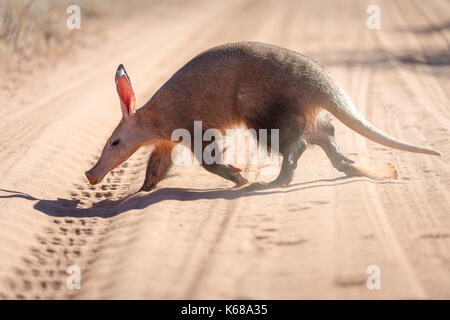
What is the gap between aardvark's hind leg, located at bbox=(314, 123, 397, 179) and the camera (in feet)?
17.8

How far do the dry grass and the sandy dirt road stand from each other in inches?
72.8

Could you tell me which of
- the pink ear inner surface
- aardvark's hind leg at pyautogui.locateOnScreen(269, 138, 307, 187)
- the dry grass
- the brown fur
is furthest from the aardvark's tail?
the dry grass

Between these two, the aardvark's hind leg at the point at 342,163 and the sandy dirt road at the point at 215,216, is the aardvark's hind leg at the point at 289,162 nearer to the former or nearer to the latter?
the sandy dirt road at the point at 215,216

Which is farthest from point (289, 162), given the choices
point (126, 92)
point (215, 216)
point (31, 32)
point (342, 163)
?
point (31, 32)

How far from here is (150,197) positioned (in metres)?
5.37

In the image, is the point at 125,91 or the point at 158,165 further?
the point at 158,165

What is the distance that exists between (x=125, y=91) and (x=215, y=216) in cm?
167

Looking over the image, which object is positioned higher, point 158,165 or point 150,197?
point 158,165

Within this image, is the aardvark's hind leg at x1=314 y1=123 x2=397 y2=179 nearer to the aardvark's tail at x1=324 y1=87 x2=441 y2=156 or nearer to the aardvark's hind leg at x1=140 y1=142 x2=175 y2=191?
the aardvark's tail at x1=324 y1=87 x2=441 y2=156

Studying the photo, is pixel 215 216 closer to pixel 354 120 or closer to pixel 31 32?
pixel 354 120

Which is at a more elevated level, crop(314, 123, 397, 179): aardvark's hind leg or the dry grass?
the dry grass

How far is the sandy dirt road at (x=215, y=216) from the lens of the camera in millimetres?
3559

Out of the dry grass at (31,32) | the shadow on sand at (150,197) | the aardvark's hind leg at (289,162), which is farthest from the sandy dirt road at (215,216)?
the dry grass at (31,32)

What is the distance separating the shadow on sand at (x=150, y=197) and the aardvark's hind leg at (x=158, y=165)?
171 mm
